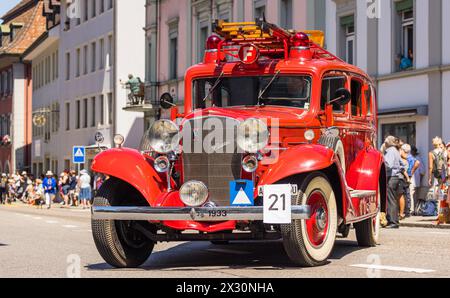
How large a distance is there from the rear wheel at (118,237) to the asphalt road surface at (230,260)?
0.50 ft

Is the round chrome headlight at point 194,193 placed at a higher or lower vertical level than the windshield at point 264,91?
lower

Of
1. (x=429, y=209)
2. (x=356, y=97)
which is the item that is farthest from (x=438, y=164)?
(x=356, y=97)

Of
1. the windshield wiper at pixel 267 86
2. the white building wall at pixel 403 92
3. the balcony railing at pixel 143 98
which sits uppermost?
the balcony railing at pixel 143 98

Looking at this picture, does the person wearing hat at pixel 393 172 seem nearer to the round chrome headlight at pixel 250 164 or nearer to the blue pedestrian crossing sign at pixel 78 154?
the round chrome headlight at pixel 250 164

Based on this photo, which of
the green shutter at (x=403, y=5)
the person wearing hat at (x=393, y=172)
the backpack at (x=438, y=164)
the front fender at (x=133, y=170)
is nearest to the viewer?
the front fender at (x=133, y=170)

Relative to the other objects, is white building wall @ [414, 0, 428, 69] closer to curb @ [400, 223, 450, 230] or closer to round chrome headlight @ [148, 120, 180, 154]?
curb @ [400, 223, 450, 230]

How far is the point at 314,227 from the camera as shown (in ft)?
35.9

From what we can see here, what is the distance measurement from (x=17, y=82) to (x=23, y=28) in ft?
13.7

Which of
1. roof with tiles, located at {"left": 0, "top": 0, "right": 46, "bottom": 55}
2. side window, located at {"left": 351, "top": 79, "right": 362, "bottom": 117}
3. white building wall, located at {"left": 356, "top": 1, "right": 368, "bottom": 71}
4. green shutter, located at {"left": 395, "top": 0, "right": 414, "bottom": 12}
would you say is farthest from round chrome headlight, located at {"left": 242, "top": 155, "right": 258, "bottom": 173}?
roof with tiles, located at {"left": 0, "top": 0, "right": 46, "bottom": 55}

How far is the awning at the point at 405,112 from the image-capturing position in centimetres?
2697

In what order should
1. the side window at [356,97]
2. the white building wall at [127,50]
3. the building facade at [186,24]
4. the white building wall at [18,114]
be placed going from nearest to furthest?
the side window at [356,97] → the building facade at [186,24] → the white building wall at [127,50] → the white building wall at [18,114]

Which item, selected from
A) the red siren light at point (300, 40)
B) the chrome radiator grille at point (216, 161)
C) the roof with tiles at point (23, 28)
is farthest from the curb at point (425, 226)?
the roof with tiles at point (23, 28)

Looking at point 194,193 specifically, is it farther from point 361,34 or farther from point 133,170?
point 361,34

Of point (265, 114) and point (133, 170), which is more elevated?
point (265, 114)
